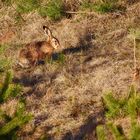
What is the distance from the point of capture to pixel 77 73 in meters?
9.40

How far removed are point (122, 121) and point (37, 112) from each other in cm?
142

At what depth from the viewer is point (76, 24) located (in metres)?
11.2

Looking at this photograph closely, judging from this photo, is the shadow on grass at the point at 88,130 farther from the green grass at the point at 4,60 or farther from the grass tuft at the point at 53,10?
the grass tuft at the point at 53,10

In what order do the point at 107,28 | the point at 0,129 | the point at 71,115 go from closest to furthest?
the point at 0,129, the point at 71,115, the point at 107,28

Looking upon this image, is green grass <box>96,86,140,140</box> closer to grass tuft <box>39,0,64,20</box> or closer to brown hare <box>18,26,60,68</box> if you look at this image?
brown hare <box>18,26,60,68</box>

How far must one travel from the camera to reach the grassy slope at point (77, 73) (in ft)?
27.0

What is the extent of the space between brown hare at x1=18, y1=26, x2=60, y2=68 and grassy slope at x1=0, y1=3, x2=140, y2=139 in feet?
0.54

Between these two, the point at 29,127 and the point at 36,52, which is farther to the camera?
the point at 36,52

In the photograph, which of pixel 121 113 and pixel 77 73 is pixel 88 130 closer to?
pixel 121 113

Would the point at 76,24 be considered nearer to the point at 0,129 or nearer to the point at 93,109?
the point at 93,109

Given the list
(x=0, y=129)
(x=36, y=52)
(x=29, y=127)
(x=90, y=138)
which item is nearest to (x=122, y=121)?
(x=90, y=138)

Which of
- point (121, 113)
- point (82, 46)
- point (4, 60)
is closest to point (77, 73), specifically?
point (82, 46)

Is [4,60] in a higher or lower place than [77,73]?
higher

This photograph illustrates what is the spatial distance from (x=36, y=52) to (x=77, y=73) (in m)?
0.94
